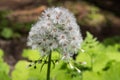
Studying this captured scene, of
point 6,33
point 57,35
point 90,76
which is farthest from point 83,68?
point 6,33

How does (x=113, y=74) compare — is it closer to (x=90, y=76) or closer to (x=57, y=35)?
(x=90, y=76)

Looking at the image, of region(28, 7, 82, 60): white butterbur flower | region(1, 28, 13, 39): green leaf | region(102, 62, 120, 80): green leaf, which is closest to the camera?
region(28, 7, 82, 60): white butterbur flower

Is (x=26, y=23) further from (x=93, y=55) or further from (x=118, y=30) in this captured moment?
(x=93, y=55)

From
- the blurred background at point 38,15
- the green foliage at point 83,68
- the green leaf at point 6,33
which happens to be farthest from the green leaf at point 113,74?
the green leaf at point 6,33

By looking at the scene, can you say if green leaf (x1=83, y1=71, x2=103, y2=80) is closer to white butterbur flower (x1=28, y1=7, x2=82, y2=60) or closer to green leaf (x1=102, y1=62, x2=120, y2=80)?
green leaf (x1=102, y1=62, x2=120, y2=80)

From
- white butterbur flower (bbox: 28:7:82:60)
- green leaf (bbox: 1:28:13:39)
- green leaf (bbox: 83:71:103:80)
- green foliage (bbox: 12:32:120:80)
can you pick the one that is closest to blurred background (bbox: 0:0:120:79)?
green leaf (bbox: 1:28:13:39)

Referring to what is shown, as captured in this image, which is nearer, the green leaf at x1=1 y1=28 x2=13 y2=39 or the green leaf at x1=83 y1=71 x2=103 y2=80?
the green leaf at x1=83 y1=71 x2=103 y2=80

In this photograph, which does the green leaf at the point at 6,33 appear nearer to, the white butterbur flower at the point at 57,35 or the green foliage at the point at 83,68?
the green foliage at the point at 83,68
